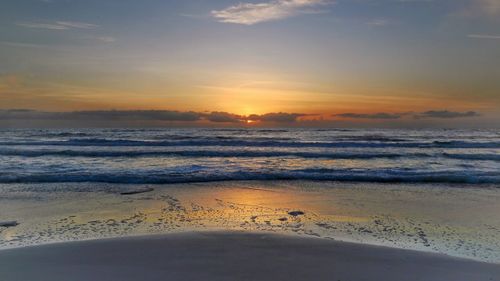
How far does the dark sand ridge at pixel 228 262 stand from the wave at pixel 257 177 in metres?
6.98

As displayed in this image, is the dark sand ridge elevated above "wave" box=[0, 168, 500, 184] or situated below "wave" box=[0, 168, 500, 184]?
above

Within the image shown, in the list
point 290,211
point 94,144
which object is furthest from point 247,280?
point 94,144

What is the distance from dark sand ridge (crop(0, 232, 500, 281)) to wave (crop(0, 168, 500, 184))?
6978 mm

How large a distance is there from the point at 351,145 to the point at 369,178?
16103 millimetres

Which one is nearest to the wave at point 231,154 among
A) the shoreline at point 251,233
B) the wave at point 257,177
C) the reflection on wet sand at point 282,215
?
the wave at point 257,177

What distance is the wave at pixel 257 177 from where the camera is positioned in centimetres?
1242

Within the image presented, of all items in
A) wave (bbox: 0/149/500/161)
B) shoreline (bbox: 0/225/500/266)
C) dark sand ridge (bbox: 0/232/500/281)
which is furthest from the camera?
wave (bbox: 0/149/500/161)

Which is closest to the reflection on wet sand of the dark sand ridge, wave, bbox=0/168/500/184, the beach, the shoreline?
the beach

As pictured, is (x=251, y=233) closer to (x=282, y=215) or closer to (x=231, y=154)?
(x=282, y=215)

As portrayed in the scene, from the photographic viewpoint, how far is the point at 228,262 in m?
4.84

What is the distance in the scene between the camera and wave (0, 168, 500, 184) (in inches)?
489

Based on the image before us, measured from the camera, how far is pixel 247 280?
13.9 feet

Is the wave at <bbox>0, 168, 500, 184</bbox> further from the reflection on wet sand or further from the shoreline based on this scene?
the shoreline

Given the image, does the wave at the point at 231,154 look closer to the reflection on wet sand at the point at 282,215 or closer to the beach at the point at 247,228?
the beach at the point at 247,228
